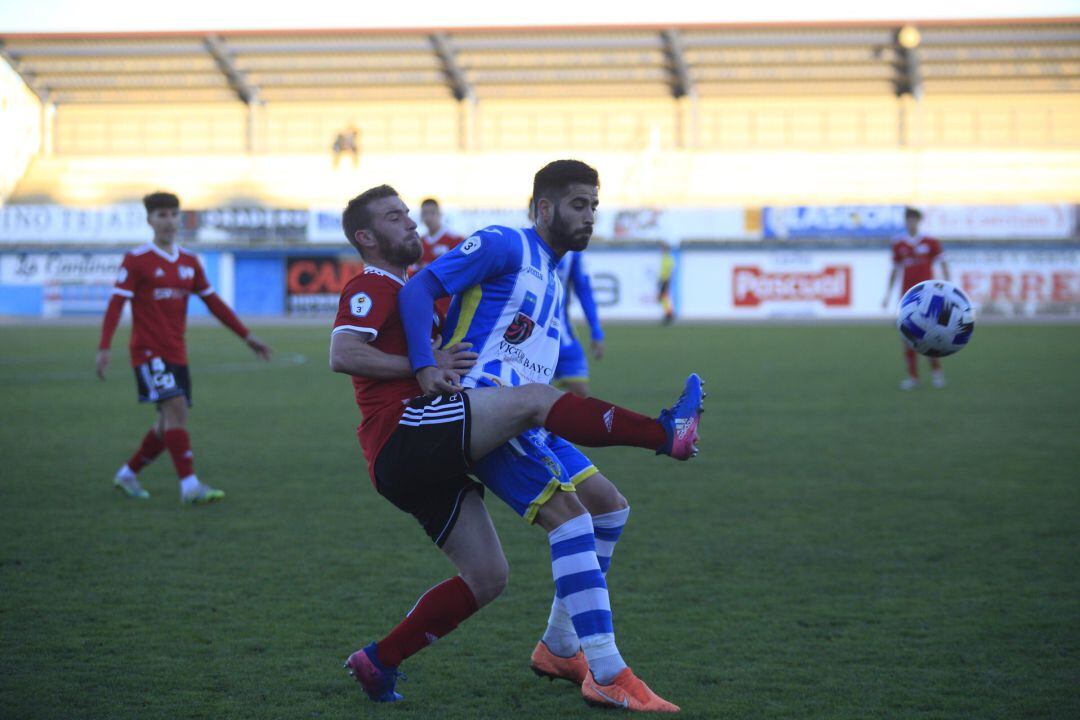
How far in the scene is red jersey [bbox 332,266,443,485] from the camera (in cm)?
408

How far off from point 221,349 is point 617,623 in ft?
66.3

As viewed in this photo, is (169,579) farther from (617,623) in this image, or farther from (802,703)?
(802,703)

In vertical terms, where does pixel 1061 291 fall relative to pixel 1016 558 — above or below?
above

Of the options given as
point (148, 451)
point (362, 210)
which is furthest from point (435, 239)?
point (362, 210)

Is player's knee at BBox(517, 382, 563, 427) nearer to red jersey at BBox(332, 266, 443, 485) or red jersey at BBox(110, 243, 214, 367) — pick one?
red jersey at BBox(332, 266, 443, 485)

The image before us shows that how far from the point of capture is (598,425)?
3.79m

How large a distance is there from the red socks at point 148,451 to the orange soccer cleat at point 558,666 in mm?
4585

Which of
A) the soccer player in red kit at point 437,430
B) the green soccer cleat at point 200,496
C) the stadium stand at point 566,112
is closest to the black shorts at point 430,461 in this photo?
the soccer player in red kit at point 437,430

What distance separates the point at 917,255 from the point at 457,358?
45.6ft

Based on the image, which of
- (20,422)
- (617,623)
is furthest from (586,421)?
(20,422)

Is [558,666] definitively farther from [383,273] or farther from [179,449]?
[179,449]

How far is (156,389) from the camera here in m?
7.91

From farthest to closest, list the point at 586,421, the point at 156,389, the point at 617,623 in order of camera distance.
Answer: the point at 156,389 → the point at 617,623 → the point at 586,421

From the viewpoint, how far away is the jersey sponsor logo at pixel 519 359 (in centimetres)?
415
